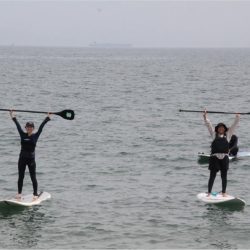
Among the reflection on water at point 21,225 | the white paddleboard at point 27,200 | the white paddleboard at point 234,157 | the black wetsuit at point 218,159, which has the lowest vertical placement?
the reflection on water at point 21,225

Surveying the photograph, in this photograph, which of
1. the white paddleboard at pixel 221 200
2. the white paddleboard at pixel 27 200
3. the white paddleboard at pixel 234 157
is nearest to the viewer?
the white paddleboard at pixel 27 200

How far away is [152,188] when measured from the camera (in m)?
22.3

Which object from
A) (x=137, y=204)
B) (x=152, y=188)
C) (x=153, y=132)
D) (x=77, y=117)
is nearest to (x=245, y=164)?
(x=152, y=188)

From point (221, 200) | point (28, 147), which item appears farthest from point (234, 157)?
point (28, 147)

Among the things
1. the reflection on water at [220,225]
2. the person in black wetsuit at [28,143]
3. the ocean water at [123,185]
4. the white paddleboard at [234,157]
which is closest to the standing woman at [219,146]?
the reflection on water at [220,225]

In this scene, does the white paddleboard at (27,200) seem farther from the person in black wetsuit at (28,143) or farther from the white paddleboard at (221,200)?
the white paddleboard at (221,200)

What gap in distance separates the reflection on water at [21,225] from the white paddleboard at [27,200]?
0.45 feet

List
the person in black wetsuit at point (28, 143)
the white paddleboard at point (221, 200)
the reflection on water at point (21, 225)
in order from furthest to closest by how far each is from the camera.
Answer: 1. the white paddleboard at point (221, 200)
2. the person in black wetsuit at point (28, 143)
3. the reflection on water at point (21, 225)

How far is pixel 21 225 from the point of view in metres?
17.7

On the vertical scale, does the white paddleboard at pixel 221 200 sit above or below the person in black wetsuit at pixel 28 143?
below

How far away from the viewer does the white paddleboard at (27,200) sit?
18.7 metres

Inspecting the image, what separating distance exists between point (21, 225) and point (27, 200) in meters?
1.76

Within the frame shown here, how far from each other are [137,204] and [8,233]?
15.1 ft

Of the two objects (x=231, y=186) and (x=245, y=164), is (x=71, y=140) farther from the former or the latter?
(x=231, y=186)
